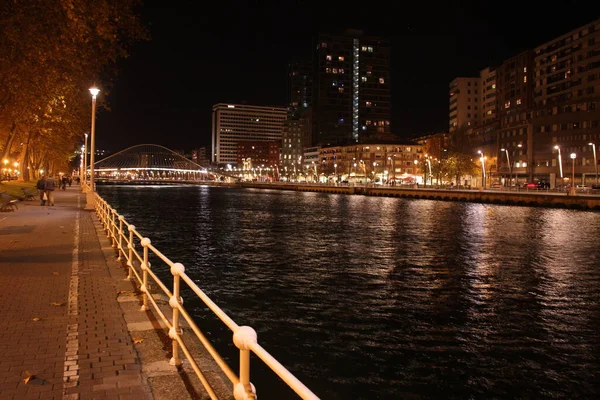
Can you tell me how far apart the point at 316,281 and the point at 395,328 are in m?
6.46

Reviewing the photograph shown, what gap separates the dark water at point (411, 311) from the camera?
1086 cm

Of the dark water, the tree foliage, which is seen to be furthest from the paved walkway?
the tree foliage

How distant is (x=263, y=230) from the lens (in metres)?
40.7

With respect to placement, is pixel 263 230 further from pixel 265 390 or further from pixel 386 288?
pixel 265 390

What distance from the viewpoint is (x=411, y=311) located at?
52.7 feet

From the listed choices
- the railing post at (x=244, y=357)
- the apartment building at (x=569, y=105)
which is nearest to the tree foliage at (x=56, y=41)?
the railing post at (x=244, y=357)

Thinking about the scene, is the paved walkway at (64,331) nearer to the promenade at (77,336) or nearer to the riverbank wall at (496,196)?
the promenade at (77,336)

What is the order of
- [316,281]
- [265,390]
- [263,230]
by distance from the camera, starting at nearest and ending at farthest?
[265,390] < [316,281] < [263,230]

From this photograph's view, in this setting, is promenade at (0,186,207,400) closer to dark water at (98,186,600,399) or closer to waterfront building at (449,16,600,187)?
dark water at (98,186,600,399)

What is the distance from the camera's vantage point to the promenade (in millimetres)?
6582

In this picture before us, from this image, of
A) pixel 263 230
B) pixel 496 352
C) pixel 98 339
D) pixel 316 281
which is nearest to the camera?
pixel 98 339

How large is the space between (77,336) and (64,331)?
1.37ft

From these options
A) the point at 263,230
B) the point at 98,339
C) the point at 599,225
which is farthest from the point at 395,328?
the point at 599,225

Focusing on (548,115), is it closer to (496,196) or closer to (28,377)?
(496,196)
